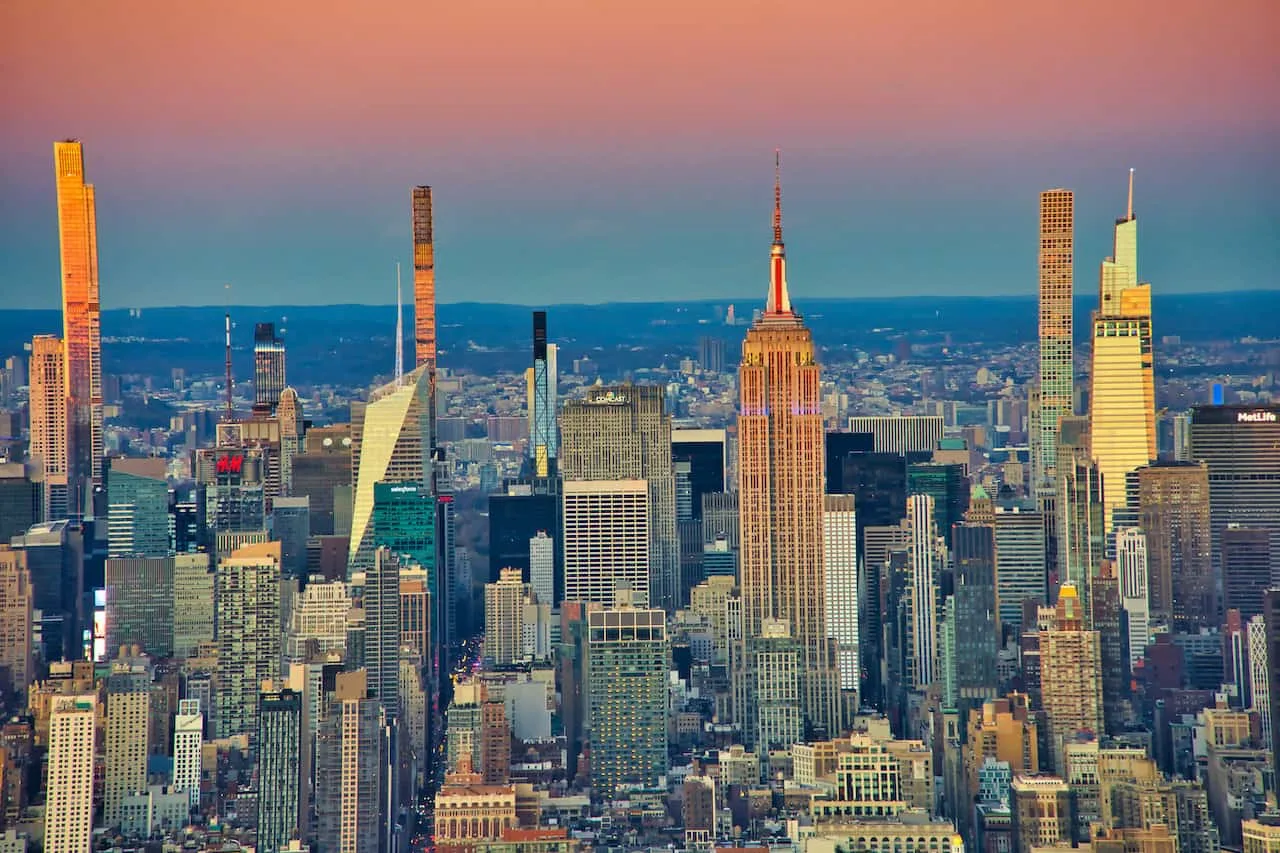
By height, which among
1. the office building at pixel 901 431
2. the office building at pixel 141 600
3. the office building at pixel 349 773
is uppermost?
the office building at pixel 901 431

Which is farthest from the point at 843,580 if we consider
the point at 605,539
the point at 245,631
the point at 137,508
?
the point at 137,508

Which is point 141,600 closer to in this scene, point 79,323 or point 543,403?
point 79,323

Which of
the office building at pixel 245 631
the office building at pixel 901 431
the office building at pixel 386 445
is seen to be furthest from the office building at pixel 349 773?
the office building at pixel 901 431

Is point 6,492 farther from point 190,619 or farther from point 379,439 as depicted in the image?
point 379,439

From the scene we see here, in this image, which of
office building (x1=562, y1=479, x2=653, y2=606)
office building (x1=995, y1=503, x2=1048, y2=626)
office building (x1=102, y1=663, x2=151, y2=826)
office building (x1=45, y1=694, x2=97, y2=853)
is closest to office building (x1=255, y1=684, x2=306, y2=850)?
office building (x1=102, y1=663, x2=151, y2=826)

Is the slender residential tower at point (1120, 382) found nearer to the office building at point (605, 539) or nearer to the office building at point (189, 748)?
the office building at point (605, 539)

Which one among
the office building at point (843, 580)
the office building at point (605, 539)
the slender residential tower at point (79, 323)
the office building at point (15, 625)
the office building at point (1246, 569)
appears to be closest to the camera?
the office building at point (15, 625)

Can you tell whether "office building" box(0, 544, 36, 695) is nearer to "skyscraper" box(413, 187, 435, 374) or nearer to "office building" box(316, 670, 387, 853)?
"office building" box(316, 670, 387, 853)
